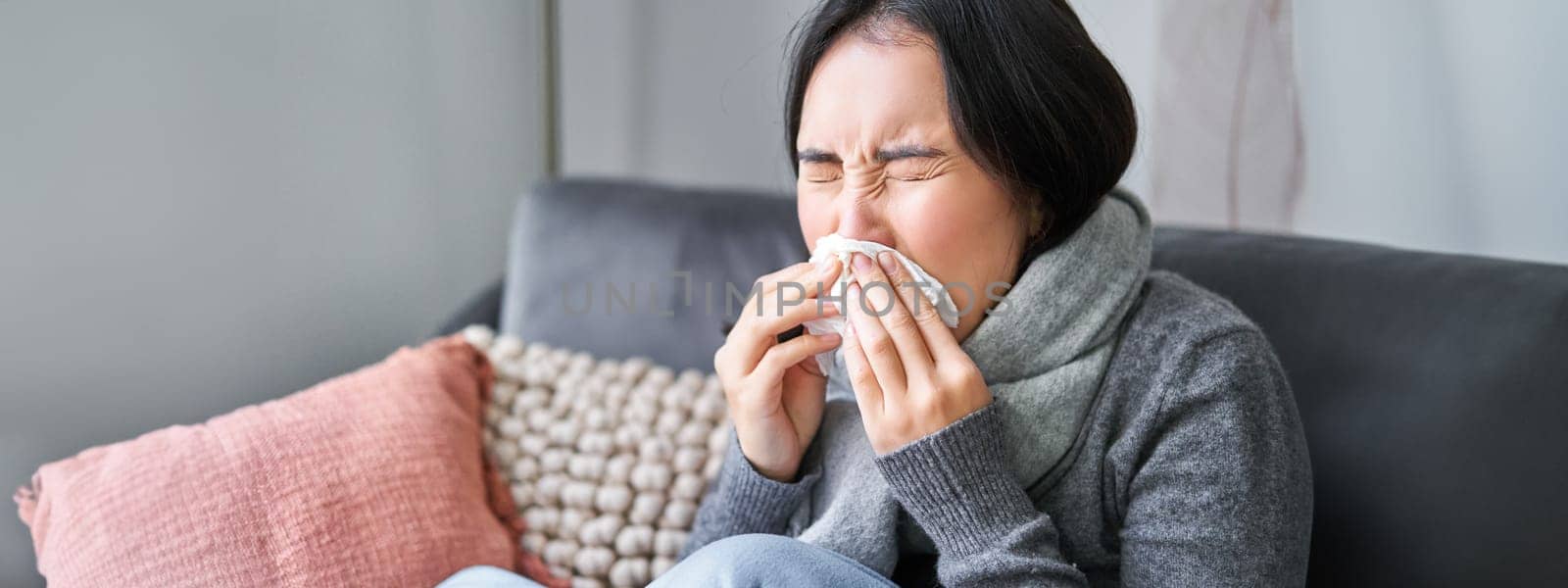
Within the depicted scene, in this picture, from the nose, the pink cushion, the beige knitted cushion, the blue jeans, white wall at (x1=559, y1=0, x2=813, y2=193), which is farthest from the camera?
white wall at (x1=559, y1=0, x2=813, y2=193)

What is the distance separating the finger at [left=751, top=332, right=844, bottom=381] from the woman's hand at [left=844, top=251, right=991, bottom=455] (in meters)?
0.06

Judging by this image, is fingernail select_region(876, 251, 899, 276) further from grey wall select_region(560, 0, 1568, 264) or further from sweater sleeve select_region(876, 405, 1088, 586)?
grey wall select_region(560, 0, 1568, 264)

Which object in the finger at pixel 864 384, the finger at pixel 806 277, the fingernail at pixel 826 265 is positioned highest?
the fingernail at pixel 826 265

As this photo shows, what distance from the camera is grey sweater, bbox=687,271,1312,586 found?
100 centimetres

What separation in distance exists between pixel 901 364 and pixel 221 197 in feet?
3.97

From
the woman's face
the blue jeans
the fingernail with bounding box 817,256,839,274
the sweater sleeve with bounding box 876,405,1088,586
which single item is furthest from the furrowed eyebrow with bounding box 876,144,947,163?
the blue jeans

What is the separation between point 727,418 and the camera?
1540 millimetres

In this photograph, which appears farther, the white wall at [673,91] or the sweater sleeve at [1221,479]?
the white wall at [673,91]

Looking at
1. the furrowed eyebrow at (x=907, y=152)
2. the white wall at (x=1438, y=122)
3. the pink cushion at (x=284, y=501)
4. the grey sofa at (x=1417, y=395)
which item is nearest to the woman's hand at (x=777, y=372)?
the furrowed eyebrow at (x=907, y=152)

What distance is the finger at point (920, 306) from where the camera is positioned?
1.08 meters

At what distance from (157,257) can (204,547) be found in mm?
687

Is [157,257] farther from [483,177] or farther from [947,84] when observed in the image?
[947,84]

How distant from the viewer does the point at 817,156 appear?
3.66 ft

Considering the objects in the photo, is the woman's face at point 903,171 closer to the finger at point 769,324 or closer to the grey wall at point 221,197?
the finger at point 769,324
